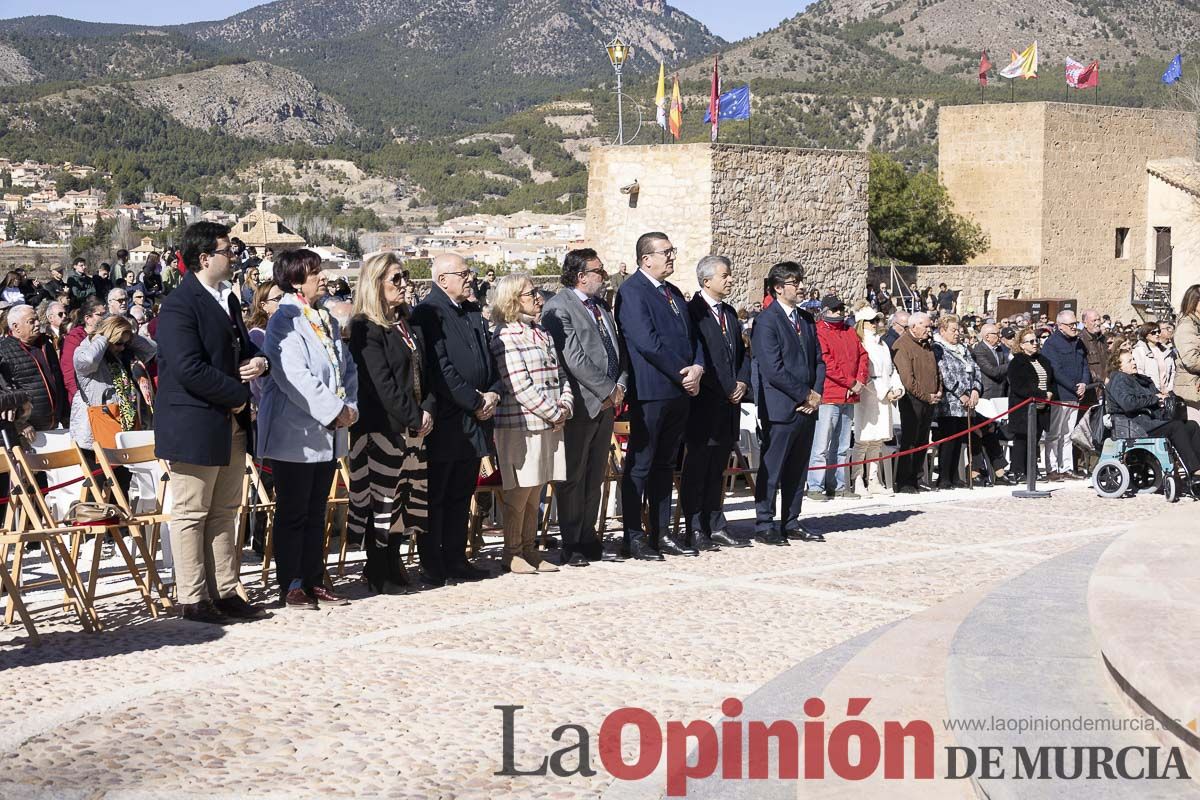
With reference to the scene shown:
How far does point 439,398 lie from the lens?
7906 millimetres

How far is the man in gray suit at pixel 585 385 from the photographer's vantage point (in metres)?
8.62

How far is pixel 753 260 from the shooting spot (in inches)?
1256

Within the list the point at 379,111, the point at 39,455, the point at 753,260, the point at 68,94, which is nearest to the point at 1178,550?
the point at 39,455

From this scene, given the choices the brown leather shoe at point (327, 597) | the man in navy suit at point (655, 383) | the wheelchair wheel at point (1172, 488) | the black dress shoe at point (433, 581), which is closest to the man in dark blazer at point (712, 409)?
the man in navy suit at point (655, 383)

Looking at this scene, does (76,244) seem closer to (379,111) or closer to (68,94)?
(68,94)

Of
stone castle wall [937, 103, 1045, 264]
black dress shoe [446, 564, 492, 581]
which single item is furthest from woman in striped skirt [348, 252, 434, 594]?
stone castle wall [937, 103, 1045, 264]

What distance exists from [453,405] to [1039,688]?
11.9 feet

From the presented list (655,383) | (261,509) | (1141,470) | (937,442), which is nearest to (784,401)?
(655,383)

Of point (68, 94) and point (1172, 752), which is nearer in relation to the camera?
point (1172, 752)

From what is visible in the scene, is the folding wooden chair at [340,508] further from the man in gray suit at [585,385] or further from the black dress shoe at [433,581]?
the man in gray suit at [585,385]

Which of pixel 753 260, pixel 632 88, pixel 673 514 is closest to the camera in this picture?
pixel 673 514

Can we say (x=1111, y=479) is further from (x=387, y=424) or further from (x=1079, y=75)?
(x=1079, y=75)

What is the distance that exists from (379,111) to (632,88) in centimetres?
3794

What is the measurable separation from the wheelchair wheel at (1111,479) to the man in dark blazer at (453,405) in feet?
20.2
